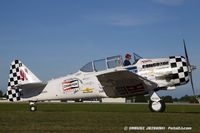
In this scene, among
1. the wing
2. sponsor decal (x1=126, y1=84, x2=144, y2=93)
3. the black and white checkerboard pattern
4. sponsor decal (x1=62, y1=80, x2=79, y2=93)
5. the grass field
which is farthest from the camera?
the black and white checkerboard pattern

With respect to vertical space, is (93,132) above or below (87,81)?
below

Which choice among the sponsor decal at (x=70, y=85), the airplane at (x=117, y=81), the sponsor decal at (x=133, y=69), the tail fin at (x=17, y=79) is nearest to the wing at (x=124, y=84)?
the airplane at (x=117, y=81)

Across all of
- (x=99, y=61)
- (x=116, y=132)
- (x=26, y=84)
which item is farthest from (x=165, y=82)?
(x=116, y=132)

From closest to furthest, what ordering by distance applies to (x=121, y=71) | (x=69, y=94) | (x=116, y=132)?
(x=116, y=132) → (x=121, y=71) → (x=69, y=94)

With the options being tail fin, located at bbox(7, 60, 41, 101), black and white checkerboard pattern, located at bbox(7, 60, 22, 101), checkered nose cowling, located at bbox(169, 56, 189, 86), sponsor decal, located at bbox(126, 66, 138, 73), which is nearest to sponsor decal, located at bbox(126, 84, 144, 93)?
sponsor decal, located at bbox(126, 66, 138, 73)

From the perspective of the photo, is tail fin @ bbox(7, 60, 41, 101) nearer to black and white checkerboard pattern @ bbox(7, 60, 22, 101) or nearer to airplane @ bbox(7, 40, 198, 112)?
black and white checkerboard pattern @ bbox(7, 60, 22, 101)

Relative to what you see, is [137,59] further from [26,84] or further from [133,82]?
[26,84]

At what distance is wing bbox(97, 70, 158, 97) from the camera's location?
1580cm

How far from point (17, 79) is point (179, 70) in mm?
8502

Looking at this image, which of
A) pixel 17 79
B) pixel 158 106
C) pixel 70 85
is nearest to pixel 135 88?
pixel 158 106

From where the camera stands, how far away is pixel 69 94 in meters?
17.3

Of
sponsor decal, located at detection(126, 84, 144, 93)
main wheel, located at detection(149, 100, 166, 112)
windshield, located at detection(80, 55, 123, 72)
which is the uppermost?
windshield, located at detection(80, 55, 123, 72)

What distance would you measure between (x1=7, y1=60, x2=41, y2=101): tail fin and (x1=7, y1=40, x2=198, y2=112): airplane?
49cm

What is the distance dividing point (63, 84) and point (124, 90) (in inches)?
122
